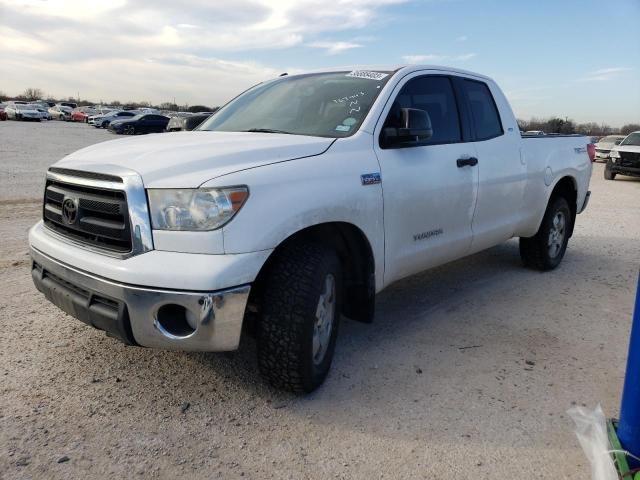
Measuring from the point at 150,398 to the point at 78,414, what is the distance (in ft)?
1.18

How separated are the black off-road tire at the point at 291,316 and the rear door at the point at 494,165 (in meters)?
1.95

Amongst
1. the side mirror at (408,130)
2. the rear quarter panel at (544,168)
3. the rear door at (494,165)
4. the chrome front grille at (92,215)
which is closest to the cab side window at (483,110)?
the rear door at (494,165)

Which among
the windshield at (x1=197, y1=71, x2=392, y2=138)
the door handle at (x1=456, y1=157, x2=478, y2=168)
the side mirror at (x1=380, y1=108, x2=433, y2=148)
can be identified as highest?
the windshield at (x1=197, y1=71, x2=392, y2=138)

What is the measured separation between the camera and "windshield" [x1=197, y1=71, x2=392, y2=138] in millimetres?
3516

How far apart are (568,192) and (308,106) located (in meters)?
3.62

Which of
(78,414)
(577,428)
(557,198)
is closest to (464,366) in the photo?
(577,428)

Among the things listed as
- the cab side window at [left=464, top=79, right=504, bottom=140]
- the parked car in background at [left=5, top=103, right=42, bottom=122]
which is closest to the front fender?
the cab side window at [left=464, top=79, right=504, bottom=140]

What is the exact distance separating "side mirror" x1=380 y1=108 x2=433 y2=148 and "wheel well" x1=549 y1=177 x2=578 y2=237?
114 inches

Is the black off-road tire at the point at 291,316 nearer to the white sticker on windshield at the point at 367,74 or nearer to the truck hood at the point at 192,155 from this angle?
the truck hood at the point at 192,155

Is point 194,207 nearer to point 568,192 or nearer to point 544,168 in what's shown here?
point 544,168

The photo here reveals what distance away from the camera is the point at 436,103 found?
416 centimetres

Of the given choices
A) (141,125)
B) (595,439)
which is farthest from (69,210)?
(141,125)

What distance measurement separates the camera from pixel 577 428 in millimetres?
2803

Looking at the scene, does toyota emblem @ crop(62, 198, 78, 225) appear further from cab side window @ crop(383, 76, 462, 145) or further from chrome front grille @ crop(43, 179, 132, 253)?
cab side window @ crop(383, 76, 462, 145)
